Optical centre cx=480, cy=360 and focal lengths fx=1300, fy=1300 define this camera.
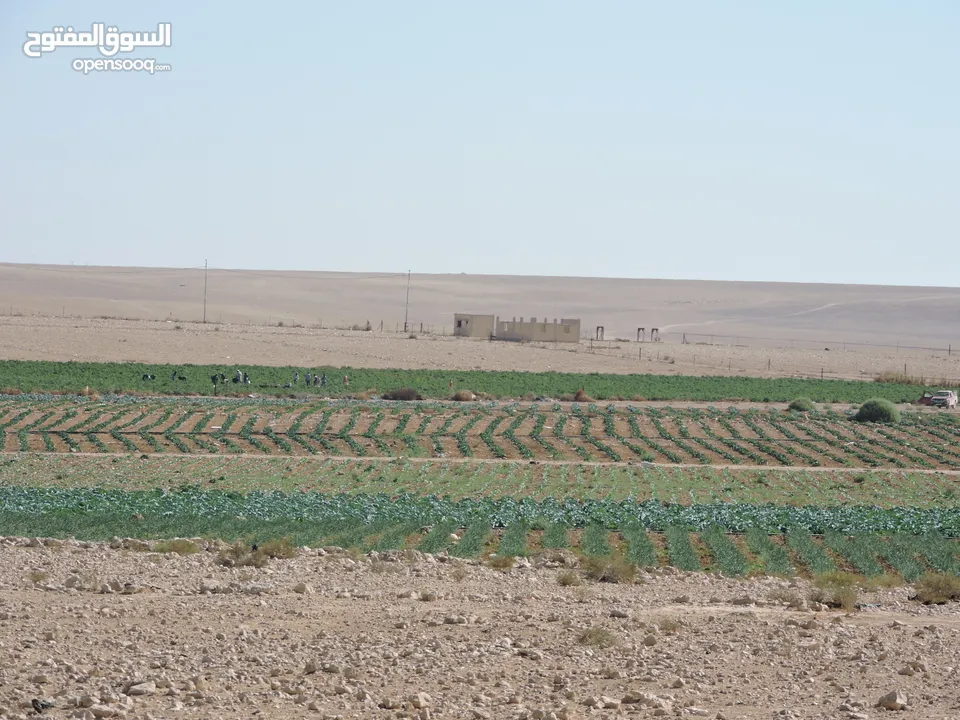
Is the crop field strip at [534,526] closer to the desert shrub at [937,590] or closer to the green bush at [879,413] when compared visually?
the desert shrub at [937,590]

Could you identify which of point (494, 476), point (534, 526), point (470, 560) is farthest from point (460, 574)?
point (494, 476)

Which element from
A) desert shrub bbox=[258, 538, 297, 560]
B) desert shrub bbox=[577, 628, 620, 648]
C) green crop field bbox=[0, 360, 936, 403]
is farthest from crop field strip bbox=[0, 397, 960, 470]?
desert shrub bbox=[577, 628, 620, 648]

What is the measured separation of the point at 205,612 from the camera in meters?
14.4

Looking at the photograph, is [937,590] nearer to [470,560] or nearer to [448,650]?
[470,560]

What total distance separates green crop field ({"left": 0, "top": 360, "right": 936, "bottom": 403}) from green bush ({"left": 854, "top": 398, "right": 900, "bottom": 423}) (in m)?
8.87

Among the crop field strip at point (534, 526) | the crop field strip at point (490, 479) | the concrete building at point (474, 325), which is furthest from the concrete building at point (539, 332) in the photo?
the crop field strip at point (534, 526)

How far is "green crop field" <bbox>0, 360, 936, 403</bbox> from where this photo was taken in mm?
55125

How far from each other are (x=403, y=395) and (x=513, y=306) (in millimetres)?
124057

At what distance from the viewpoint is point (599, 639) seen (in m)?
13.1

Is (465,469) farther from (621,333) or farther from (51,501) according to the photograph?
(621,333)

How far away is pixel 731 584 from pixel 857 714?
649cm

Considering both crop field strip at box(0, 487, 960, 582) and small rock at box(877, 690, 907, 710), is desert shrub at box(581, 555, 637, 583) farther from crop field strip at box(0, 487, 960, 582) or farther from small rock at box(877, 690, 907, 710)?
small rock at box(877, 690, 907, 710)

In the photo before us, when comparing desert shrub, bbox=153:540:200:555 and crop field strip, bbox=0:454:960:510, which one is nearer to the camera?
desert shrub, bbox=153:540:200:555

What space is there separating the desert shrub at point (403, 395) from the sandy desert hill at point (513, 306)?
66.4 metres
